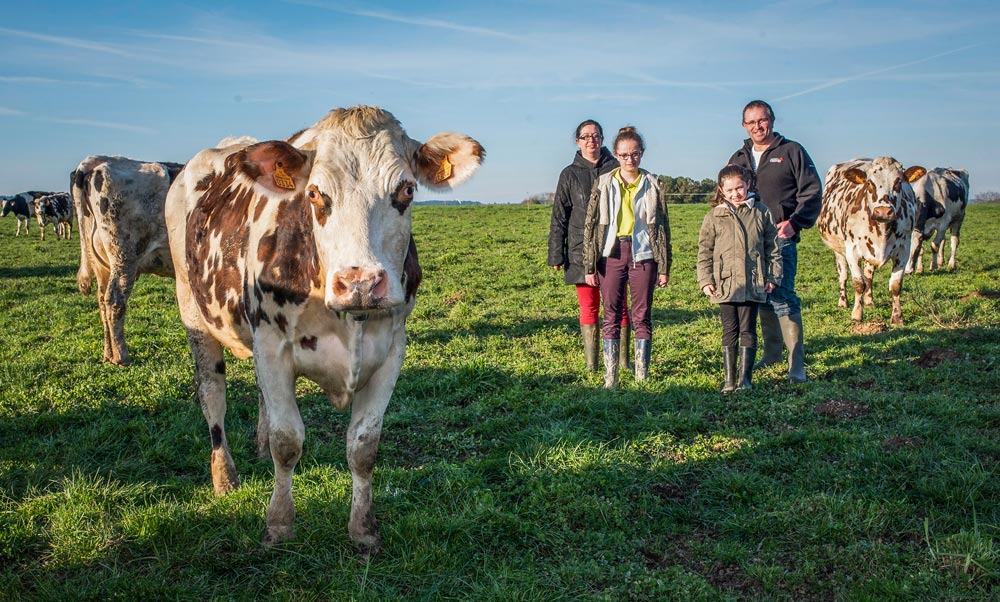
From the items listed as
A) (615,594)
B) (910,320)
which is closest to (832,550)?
(615,594)

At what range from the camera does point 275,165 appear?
3514mm

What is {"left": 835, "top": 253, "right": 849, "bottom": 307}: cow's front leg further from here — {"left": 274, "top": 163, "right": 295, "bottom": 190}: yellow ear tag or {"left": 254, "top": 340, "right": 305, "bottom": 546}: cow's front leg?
{"left": 274, "top": 163, "right": 295, "bottom": 190}: yellow ear tag

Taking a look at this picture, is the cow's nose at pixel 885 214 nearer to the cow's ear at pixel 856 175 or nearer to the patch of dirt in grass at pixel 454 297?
the cow's ear at pixel 856 175

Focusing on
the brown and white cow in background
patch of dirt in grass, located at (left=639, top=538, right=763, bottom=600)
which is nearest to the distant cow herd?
patch of dirt in grass, located at (left=639, top=538, right=763, bottom=600)

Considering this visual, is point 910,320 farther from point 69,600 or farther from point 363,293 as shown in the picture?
point 69,600

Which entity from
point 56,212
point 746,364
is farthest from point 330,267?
point 56,212

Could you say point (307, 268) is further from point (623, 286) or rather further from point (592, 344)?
point (592, 344)

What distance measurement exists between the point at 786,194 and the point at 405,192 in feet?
16.2

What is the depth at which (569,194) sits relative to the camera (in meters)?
7.41

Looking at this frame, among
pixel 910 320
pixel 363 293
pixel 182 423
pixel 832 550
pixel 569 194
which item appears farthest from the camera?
pixel 910 320

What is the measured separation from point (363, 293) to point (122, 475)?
2.94 meters

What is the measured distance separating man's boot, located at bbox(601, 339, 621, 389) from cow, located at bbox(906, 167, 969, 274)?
33.5 ft

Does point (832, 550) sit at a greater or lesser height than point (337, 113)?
lesser

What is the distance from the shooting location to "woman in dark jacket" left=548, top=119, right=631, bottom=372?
730cm
